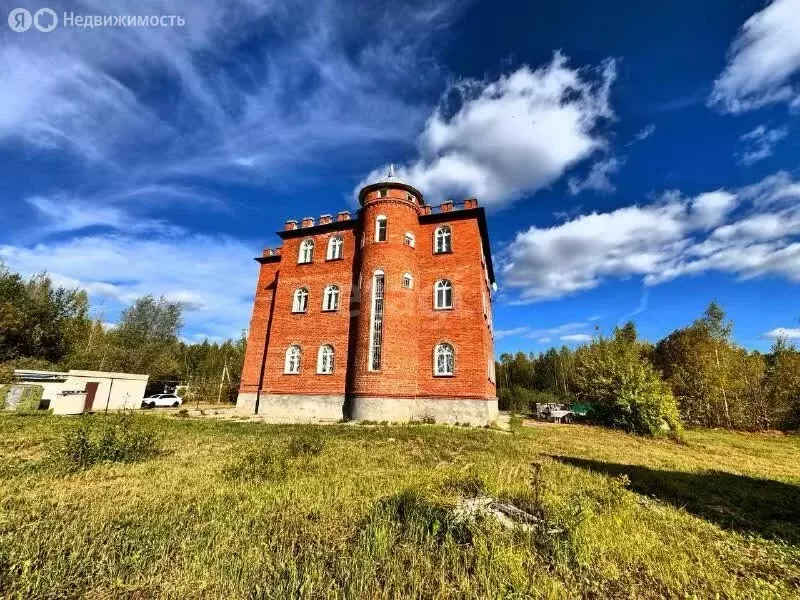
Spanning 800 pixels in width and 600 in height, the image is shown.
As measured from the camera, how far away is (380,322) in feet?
66.0

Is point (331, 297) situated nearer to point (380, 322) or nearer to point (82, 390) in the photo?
point (380, 322)

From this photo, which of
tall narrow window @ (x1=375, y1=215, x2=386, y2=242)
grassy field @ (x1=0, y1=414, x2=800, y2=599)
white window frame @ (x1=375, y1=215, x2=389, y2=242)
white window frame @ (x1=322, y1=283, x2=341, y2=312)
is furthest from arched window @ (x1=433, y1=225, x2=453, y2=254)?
grassy field @ (x1=0, y1=414, x2=800, y2=599)

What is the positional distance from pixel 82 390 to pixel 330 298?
1835cm

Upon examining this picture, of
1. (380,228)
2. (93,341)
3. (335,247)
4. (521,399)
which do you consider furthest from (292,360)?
(93,341)

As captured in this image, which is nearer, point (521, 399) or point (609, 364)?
point (609, 364)

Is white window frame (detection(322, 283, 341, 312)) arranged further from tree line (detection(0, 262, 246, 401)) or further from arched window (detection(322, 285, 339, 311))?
tree line (detection(0, 262, 246, 401))

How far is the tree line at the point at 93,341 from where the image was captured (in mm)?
33500

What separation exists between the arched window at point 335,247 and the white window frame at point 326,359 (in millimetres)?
6037

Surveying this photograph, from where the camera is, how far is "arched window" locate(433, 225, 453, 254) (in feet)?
70.7

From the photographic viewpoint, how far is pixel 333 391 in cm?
2061

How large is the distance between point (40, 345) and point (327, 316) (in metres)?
35.4

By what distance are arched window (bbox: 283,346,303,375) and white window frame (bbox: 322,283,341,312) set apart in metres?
3.23

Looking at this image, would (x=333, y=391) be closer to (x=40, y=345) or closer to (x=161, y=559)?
(x=161, y=559)

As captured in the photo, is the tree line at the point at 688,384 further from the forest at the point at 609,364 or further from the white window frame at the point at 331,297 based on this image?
the white window frame at the point at 331,297
